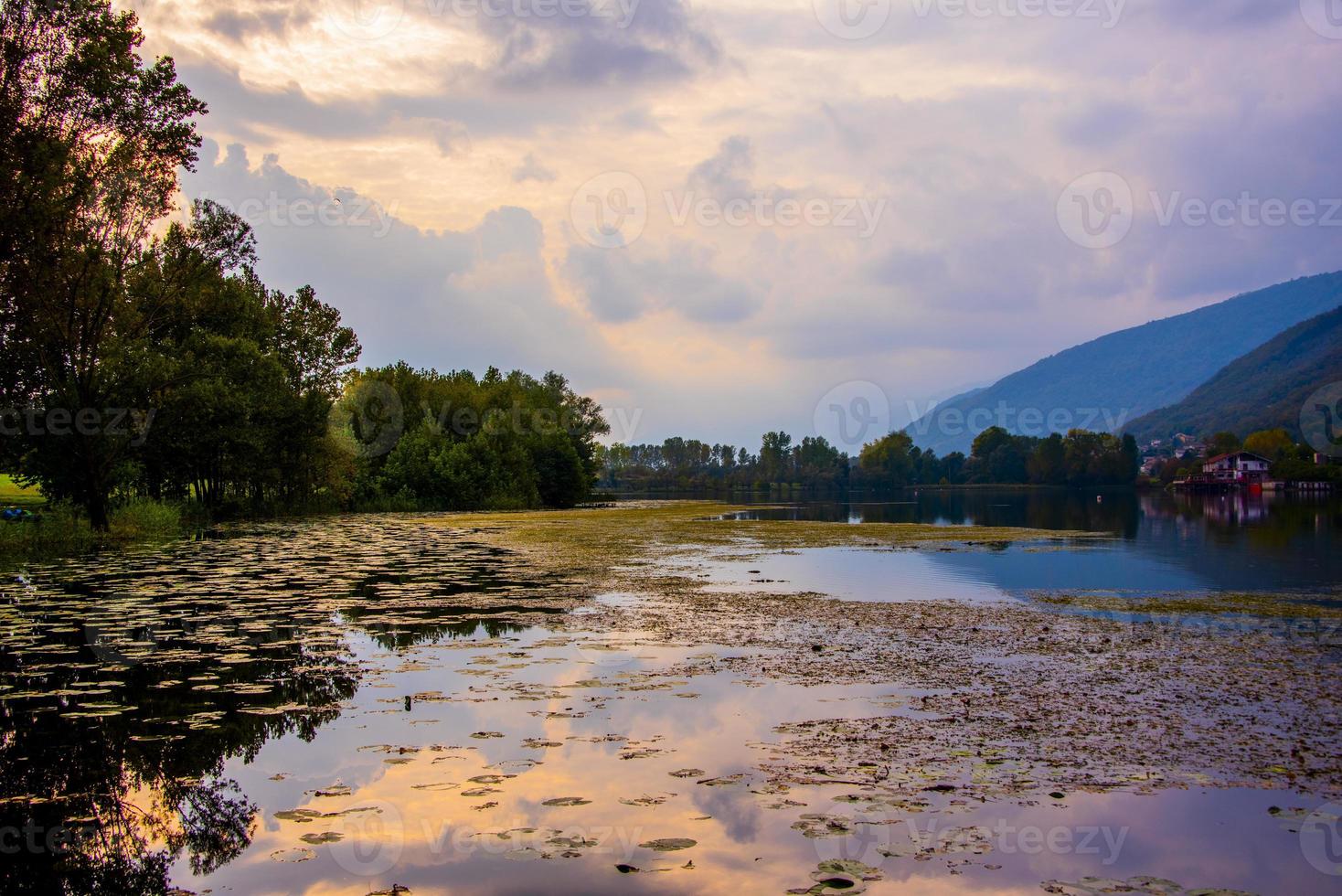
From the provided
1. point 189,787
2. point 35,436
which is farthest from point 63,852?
point 35,436

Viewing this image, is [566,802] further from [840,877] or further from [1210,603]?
[1210,603]

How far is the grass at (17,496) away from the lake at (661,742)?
1602 inches

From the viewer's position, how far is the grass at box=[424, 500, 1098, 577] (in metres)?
36.1

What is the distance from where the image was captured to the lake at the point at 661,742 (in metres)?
7.08

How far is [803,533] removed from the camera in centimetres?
5141

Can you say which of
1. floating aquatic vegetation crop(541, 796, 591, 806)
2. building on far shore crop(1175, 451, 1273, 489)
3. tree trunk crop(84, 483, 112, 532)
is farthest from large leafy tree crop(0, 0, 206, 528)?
building on far shore crop(1175, 451, 1273, 489)

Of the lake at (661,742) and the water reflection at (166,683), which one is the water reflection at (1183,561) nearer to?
the lake at (661,742)

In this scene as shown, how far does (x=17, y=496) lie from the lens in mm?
67250

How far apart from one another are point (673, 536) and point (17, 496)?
52988 mm

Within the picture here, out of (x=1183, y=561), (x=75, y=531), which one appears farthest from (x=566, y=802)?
(x=75, y=531)

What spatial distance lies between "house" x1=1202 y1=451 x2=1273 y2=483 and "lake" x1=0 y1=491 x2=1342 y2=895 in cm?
17915

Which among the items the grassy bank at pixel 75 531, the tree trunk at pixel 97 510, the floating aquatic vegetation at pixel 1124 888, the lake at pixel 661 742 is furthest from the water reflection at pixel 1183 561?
the tree trunk at pixel 97 510

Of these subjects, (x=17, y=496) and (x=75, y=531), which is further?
(x=17, y=496)

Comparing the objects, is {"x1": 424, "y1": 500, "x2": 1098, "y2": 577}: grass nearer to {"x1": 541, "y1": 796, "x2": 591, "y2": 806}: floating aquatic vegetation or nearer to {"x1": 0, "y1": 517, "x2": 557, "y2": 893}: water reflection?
{"x1": 0, "y1": 517, "x2": 557, "y2": 893}: water reflection
